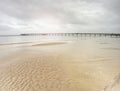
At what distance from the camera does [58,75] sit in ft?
21.9

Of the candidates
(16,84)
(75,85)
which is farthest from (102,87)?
(16,84)

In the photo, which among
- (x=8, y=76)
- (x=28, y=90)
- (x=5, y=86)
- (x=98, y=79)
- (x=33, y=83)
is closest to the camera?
(x=28, y=90)

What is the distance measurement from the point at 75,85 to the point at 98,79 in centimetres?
148

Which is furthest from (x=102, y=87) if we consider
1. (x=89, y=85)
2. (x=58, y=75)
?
(x=58, y=75)

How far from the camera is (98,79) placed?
19.6 feet

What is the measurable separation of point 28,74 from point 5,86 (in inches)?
65.9

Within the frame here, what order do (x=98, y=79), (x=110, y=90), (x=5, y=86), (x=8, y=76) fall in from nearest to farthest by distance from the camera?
(x=110, y=90) → (x=5, y=86) → (x=98, y=79) → (x=8, y=76)

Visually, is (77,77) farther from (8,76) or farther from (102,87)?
(8,76)

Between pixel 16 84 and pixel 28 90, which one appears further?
pixel 16 84

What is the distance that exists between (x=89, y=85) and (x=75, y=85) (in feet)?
2.25

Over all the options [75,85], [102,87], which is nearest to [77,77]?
[75,85]

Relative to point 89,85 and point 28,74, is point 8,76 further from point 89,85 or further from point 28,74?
point 89,85

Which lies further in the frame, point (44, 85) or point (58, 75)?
point (58, 75)

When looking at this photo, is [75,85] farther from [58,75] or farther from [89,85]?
[58,75]
